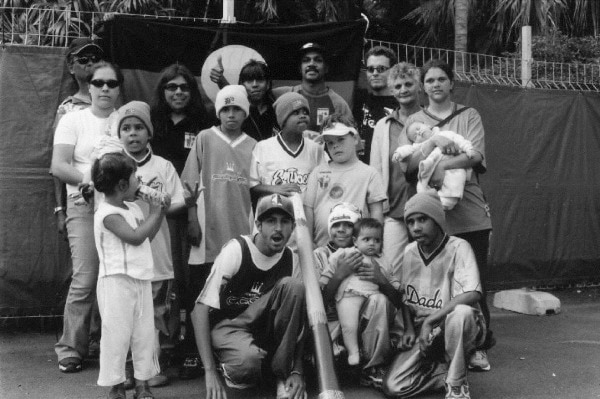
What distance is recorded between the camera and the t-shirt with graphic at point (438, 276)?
4699 mm

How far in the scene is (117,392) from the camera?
430 centimetres

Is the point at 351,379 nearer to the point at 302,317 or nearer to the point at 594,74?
the point at 302,317

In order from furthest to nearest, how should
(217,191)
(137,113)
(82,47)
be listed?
(82,47) → (217,191) → (137,113)

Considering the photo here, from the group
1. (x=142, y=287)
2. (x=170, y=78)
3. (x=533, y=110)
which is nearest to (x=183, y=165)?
(x=170, y=78)

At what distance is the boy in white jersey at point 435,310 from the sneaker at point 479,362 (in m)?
0.50

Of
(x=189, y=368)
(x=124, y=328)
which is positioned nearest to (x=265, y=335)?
(x=189, y=368)

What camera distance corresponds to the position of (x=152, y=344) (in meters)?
4.37

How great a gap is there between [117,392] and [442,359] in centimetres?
185

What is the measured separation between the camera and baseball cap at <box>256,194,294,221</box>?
4.55 m

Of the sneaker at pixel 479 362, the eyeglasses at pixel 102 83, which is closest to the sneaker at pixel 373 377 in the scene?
the sneaker at pixel 479 362

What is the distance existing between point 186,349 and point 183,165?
1292 mm

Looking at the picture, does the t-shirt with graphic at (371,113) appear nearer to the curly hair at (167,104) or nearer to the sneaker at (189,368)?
the curly hair at (167,104)

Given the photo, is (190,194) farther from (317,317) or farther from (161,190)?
(317,317)

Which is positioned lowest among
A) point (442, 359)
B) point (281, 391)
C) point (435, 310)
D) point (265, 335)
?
point (281, 391)
